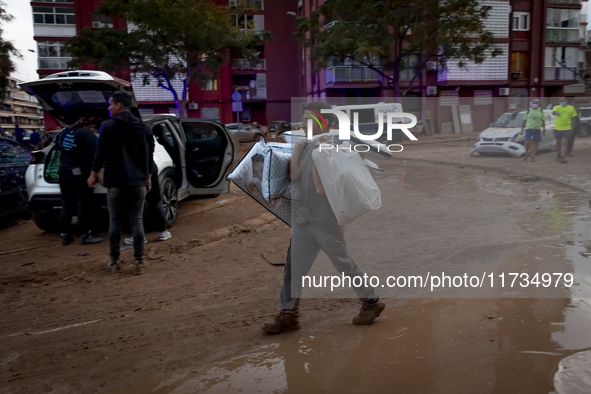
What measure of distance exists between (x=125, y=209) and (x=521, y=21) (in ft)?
104

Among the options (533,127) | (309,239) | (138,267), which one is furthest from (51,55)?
(309,239)

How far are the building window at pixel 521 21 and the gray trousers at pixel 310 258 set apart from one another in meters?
31.0

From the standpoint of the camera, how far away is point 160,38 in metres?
22.8

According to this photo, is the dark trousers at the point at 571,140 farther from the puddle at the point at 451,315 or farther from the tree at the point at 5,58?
the tree at the point at 5,58

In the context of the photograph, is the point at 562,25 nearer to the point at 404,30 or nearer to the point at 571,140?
the point at 404,30

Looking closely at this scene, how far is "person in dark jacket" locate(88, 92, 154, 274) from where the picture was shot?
5.09 meters

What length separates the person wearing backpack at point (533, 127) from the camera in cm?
507

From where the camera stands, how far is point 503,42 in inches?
1188

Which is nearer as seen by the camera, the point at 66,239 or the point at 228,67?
the point at 66,239

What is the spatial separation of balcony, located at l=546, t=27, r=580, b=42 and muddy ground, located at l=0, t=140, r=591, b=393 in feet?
104

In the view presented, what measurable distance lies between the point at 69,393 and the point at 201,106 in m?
35.8

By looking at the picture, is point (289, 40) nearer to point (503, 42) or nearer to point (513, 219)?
point (503, 42)

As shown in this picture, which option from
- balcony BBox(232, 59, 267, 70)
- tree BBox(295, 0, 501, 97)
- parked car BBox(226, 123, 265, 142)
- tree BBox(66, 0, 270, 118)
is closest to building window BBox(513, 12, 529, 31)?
tree BBox(295, 0, 501, 97)

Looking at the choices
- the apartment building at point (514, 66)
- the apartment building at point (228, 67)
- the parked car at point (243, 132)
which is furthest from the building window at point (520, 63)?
the parked car at point (243, 132)
